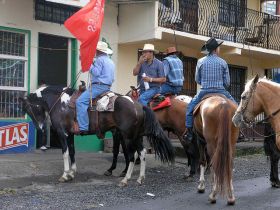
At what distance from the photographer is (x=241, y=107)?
25.4 ft

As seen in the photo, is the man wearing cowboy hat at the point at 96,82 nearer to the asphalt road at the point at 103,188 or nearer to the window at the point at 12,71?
the asphalt road at the point at 103,188

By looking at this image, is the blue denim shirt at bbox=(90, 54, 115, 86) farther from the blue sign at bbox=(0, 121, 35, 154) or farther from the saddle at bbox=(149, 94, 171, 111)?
the blue sign at bbox=(0, 121, 35, 154)

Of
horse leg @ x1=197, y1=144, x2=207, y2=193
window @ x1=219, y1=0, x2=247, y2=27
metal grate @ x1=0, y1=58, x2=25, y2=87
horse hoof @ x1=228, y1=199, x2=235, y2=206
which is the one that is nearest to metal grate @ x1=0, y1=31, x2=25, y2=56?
Result: metal grate @ x1=0, y1=58, x2=25, y2=87

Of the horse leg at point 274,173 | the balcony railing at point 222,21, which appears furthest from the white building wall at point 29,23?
the horse leg at point 274,173

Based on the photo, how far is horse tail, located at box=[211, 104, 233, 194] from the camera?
7.60m

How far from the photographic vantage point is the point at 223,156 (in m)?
7.64

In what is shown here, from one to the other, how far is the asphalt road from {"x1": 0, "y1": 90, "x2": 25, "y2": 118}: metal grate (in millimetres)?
1107

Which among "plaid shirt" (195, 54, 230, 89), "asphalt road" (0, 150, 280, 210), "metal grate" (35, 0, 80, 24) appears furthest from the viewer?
"metal grate" (35, 0, 80, 24)

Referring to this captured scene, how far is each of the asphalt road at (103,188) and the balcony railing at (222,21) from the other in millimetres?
5090

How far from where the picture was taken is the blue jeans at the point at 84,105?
31.6 feet

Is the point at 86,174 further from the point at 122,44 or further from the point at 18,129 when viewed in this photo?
the point at 122,44

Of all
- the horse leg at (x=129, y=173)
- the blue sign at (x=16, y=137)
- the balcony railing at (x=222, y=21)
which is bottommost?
the horse leg at (x=129, y=173)

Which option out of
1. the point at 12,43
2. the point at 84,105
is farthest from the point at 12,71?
the point at 84,105

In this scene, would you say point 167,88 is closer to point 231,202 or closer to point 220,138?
point 220,138
